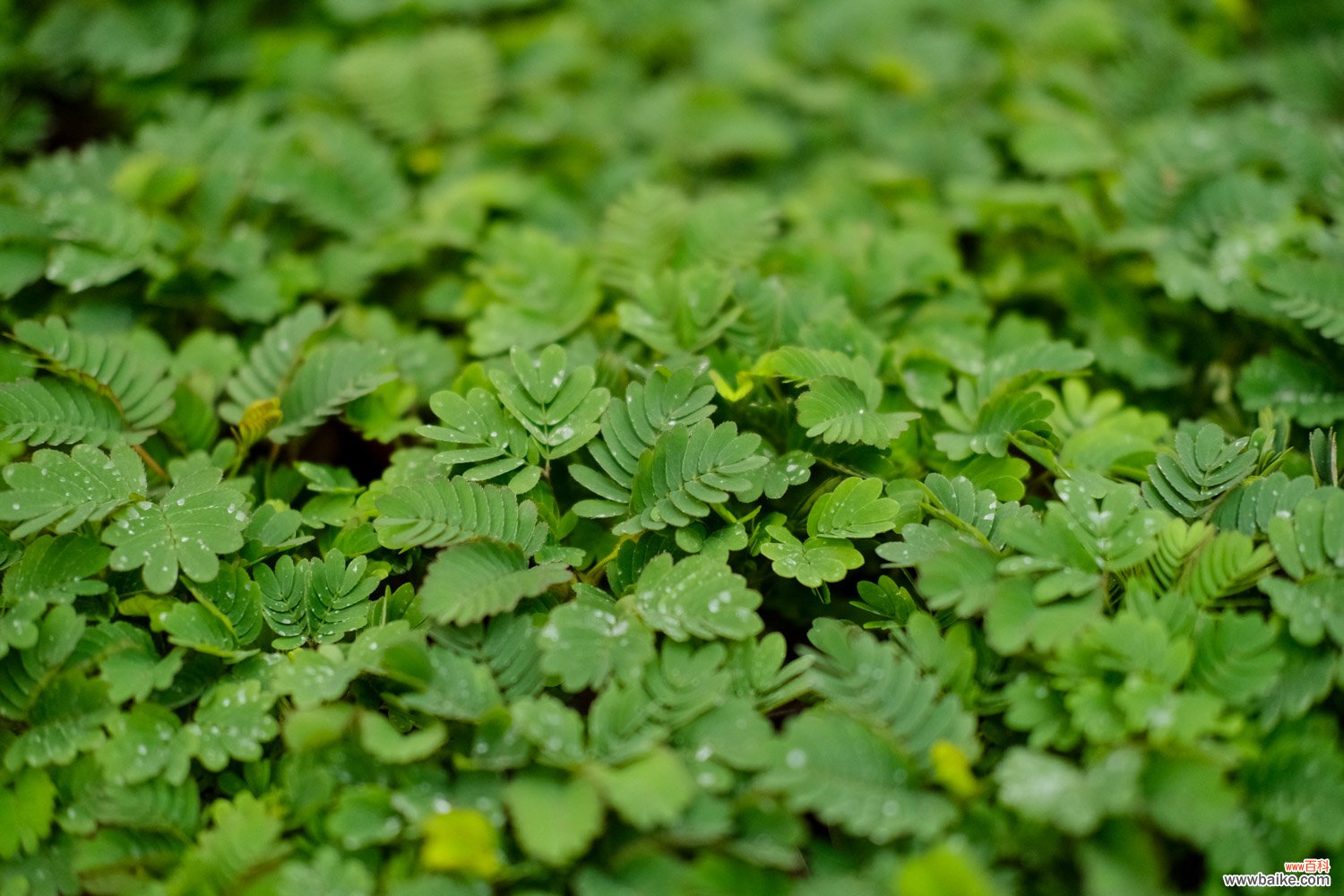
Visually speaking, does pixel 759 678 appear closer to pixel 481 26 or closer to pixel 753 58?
pixel 753 58

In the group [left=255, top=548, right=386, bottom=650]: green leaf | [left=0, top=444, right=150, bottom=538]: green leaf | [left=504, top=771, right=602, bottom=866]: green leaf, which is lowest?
[left=504, top=771, right=602, bottom=866]: green leaf

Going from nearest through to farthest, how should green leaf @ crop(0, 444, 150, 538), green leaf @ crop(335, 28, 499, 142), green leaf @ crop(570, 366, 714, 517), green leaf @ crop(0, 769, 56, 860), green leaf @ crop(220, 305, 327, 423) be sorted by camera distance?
green leaf @ crop(0, 769, 56, 860)
green leaf @ crop(0, 444, 150, 538)
green leaf @ crop(570, 366, 714, 517)
green leaf @ crop(220, 305, 327, 423)
green leaf @ crop(335, 28, 499, 142)

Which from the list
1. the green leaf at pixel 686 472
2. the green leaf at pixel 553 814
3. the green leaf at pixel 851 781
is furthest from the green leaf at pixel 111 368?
the green leaf at pixel 851 781

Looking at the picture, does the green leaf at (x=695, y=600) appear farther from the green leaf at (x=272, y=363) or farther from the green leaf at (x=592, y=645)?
the green leaf at (x=272, y=363)

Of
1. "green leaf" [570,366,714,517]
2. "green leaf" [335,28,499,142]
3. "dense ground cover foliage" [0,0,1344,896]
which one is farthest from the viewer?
"green leaf" [335,28,499,142]

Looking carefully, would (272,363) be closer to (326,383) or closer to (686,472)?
(326,383)

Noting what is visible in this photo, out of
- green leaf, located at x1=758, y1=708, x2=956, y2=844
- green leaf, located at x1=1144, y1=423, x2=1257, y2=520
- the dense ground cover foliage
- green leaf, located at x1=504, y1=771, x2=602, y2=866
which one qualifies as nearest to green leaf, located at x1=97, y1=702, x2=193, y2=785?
the dense ground cover foliage

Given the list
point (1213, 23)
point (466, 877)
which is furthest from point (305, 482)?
point (1213, 23)

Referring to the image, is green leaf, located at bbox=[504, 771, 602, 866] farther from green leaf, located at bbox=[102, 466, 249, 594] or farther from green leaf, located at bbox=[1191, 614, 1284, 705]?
green leaf, located at bbox=[1191, 614, 1284, 705]
